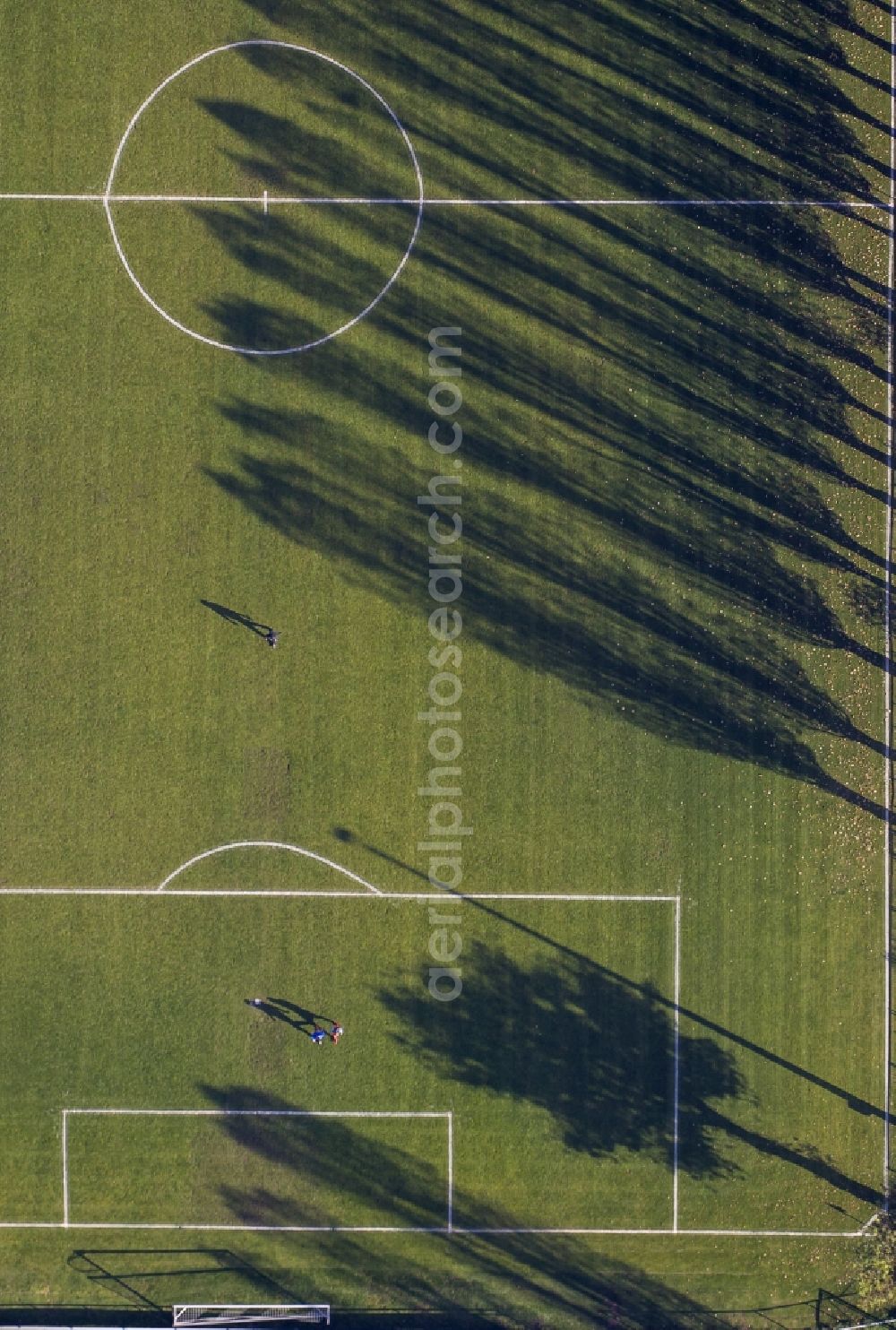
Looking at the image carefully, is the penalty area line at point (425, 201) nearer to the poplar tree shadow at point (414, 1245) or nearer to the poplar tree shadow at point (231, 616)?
the poplar tree shadow at point (231, 616)

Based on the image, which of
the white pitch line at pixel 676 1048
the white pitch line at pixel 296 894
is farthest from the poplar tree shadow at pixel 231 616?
the white pitch line at pixel 676 1048

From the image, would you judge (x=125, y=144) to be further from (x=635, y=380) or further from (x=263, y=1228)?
(x=263, y=1228)

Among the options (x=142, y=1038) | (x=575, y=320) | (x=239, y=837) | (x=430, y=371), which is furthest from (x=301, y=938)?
(x=575, y=320)

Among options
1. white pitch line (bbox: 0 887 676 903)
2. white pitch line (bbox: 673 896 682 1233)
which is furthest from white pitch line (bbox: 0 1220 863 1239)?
white pitch line (bbox: 0 887 676 903)

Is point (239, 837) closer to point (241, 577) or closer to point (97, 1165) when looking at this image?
point (241, 577)

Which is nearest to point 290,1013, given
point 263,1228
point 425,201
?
point 263,1228
